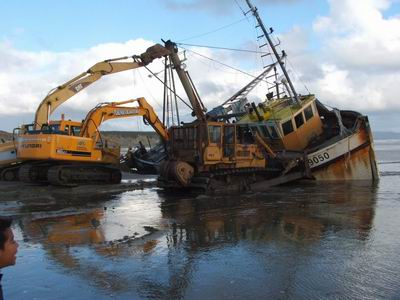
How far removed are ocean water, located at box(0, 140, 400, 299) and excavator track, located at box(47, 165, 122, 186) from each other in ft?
10.6

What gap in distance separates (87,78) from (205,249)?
1408 centimetres

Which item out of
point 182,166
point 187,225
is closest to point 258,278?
point 187,225

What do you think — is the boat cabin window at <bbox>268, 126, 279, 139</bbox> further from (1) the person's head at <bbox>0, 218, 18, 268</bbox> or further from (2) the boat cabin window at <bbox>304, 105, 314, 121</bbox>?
(1) the person's head at <bbox>0, 218, 18, 268</bbox>

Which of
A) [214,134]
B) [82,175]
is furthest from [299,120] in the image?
[82,175]

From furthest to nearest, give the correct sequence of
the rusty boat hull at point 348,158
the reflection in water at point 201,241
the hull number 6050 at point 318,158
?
the rusty boat hull at point 348,158
the hull number 6050 at point 318,158
the reflection in water at point 201,241

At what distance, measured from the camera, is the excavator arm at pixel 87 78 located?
19906 mm

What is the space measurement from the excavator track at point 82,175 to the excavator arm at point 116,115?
A: 1256mm

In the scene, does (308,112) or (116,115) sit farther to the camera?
(308,112)

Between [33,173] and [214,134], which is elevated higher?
[214,134]

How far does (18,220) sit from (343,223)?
23.2ft

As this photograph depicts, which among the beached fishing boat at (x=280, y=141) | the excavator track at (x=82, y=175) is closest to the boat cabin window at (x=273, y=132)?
the beached fishing boat at (x=280, y=141)

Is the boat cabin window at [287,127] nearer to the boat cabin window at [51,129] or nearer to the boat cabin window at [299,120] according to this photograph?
the boat cabin window at [299,120]

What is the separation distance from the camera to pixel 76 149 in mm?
18047

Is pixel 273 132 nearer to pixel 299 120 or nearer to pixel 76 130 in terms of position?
pixel 299 120
